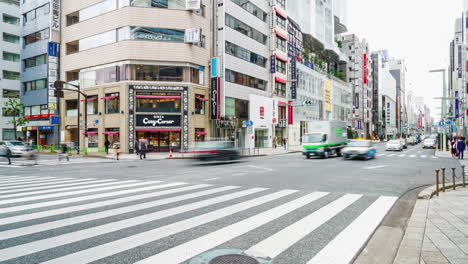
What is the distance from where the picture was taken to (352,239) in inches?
183

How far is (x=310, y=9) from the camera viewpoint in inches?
2349

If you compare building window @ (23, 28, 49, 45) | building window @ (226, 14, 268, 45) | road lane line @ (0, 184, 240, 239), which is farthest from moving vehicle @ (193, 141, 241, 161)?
building window @ (23, 28, 49, 45)

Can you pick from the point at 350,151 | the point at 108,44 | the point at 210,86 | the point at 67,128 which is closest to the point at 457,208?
the point at 350,151

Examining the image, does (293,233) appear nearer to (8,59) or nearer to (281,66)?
(281,66)

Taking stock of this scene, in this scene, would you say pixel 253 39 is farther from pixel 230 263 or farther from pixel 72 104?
pixel 230 263

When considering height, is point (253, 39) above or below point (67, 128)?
above

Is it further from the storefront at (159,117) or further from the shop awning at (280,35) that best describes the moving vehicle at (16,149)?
the shop awning at (280,35)

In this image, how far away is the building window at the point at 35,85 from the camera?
138 ft

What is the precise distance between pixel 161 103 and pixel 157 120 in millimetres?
1891

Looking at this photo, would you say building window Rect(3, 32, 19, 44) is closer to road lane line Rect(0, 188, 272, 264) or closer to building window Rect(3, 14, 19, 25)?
building window Rect(3, 14, 19, 25)

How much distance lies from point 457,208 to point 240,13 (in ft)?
123

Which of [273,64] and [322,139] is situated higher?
[273,64]

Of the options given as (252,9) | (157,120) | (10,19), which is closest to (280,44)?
(252,9)

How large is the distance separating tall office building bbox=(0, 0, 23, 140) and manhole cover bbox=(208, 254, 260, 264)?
5677 centimetres
